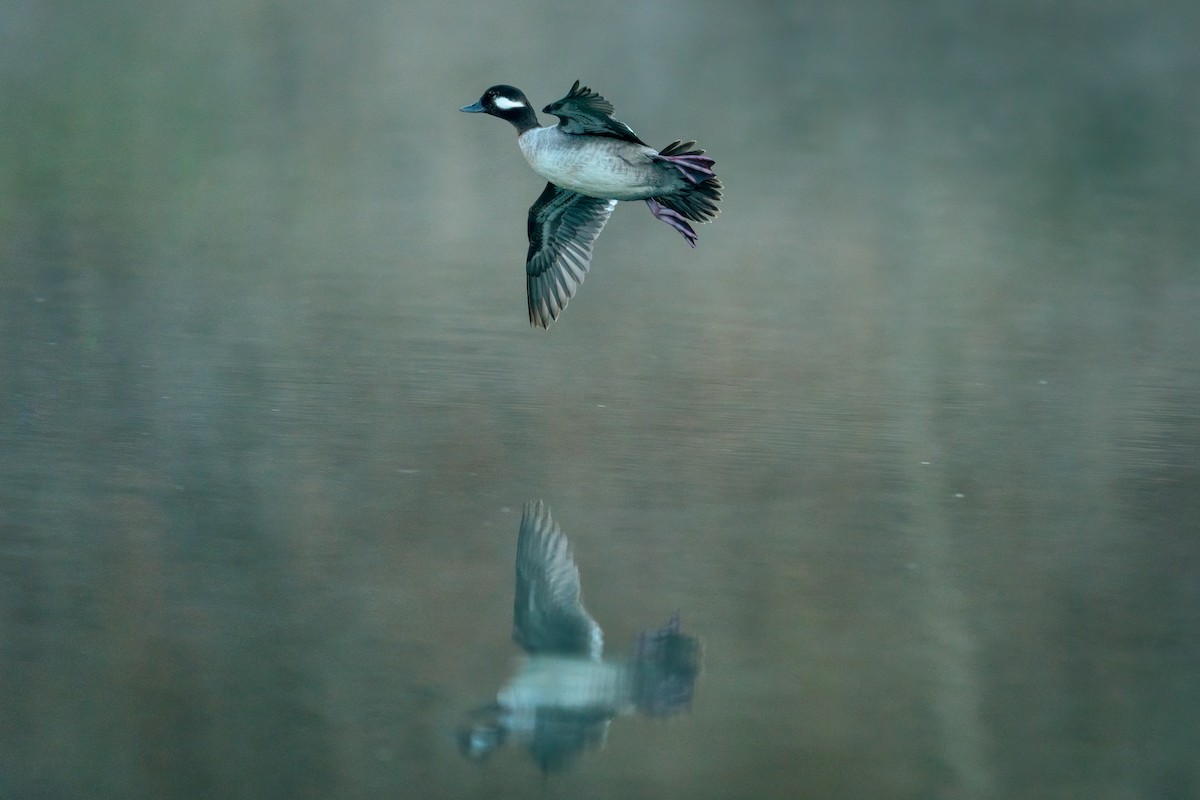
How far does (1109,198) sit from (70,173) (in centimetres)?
730

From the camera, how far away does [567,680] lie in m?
3.97

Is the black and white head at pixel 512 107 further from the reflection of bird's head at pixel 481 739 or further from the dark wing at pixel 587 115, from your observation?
the reflection of bird's head at pixel 481 739

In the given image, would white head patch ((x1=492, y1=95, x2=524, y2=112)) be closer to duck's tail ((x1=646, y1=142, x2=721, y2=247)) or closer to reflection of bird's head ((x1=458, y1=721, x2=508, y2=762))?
duck's tail ((x1=646, y1=142, x2=721, y2=247))

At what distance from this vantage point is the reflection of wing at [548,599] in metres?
4.18

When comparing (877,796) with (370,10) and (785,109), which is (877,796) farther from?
(370,10)

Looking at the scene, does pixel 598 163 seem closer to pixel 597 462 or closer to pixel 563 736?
pixel 597 462

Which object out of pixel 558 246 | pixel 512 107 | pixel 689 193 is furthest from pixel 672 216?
pixel 512 107

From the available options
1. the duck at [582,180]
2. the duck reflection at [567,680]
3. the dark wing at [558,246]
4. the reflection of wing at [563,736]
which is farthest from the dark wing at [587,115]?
the reflection of wing at [563,736]

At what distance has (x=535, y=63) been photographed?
15.9 metres

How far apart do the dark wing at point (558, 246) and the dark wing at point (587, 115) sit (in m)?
0.78

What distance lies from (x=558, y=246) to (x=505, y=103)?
667 mm

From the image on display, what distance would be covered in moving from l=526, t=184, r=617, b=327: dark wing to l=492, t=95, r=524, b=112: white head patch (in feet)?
1.43

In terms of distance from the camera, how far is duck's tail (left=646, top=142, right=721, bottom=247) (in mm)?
6098

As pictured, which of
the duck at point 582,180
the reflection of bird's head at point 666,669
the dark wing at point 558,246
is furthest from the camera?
the dark wing at point 558,246
